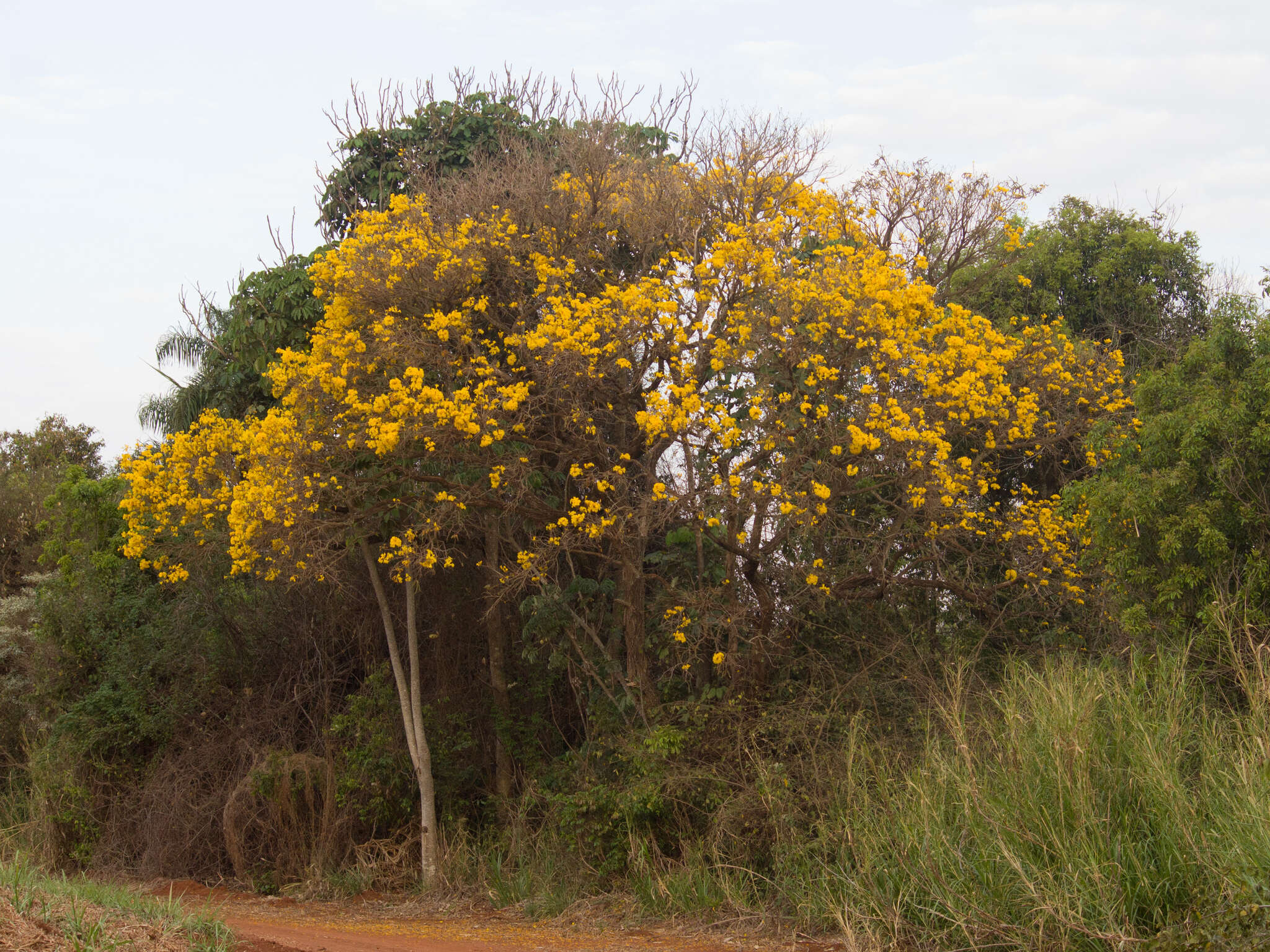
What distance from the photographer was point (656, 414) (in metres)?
8.02

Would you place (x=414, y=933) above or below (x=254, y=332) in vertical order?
below

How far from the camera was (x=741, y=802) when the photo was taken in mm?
8273

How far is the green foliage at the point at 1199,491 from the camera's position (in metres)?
6.88

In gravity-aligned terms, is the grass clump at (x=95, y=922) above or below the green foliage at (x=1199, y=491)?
below

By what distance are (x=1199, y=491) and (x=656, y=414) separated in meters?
3.86

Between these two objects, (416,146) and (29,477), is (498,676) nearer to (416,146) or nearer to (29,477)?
(416,146)

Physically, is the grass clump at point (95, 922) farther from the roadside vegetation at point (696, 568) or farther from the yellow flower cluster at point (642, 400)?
the yellow flower cluster at point (642, 400)

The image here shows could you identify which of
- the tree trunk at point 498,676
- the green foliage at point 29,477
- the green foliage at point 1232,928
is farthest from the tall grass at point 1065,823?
the green foliage at point 29,477

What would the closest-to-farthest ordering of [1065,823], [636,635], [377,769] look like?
[1065,823], [636,635], [377,769]

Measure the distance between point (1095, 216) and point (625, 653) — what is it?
810 centimetres

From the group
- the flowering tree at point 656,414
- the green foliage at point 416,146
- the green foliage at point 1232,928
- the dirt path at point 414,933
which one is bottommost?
the dirt path at point 414,933

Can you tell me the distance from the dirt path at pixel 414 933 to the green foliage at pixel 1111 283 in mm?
7862

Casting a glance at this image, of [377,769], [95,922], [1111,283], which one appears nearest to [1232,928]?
[95,922]

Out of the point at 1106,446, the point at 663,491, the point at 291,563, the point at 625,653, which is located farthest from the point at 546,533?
the point at 1106,446
